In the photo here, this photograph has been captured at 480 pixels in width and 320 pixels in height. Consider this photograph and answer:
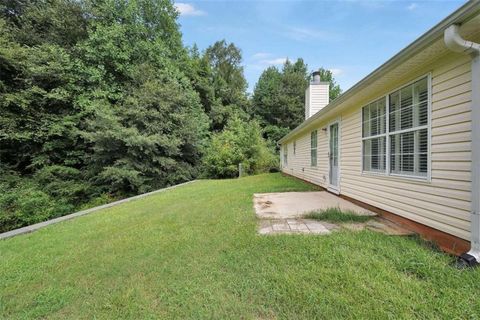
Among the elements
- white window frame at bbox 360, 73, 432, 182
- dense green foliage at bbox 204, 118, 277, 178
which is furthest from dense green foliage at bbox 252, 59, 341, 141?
white window frame at bbox 360, 73, 432, 182

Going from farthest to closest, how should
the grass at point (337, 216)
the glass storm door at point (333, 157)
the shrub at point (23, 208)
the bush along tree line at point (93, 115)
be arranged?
the bush along tree line at point (93, 115)
the shrub at point (23, 208)
the glass storm door at point (333, 157)
the grass at point (337, 216)

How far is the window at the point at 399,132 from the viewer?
3.16 m

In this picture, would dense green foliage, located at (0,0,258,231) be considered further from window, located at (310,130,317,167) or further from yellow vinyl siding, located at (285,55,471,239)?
yellow vinyl siding, located at (285,55,471,239)

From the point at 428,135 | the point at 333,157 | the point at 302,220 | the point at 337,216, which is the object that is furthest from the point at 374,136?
the point at 333,157

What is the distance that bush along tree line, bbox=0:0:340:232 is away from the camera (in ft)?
34.3

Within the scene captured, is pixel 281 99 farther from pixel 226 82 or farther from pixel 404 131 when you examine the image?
pixel 404 131

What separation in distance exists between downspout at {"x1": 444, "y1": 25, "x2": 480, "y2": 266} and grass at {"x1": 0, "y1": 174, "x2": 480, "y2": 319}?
22cm

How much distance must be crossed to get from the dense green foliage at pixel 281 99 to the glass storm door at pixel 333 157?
53.0 feet

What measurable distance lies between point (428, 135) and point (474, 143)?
2.53ft

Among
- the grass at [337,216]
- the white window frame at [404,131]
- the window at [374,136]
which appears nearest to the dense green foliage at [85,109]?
the grass at [337,216]

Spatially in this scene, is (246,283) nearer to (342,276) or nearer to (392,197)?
(342,276)

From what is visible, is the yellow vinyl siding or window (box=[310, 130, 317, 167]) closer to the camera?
the yellow vinyl siding

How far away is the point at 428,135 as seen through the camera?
299cm

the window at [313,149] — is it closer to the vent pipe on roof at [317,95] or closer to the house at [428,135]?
the vent pipe on roof at [317,95]
